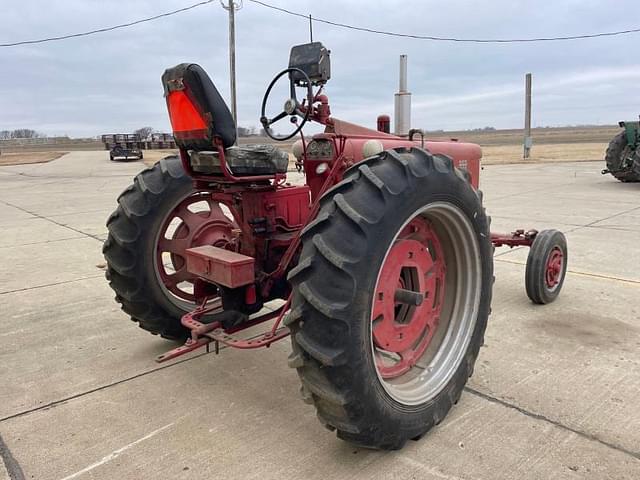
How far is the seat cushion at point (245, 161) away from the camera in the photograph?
8.82 ft

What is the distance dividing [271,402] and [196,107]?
158cm

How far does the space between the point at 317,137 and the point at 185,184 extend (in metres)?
0.97

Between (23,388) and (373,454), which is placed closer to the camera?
(373,454)

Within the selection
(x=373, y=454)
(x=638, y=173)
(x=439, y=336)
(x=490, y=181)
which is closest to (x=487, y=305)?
(x=439, y=336)

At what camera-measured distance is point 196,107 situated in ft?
8.06

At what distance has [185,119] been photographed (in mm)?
2566

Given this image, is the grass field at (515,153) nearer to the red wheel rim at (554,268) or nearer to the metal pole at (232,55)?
the red wheel rim at (554,268)

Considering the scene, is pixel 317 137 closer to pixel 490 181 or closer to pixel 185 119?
pixel 185 119

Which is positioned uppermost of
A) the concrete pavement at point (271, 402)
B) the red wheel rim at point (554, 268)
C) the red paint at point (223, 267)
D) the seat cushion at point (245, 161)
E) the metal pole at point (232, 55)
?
the metal pole at point (232, 55)

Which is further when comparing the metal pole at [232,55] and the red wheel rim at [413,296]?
the metal pole at [232,55]

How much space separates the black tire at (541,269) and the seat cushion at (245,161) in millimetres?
2327

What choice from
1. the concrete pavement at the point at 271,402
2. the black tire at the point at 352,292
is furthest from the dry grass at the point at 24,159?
the black tire at the point at 352,292

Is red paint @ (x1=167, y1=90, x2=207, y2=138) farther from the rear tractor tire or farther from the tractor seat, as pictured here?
the rear tractor tire

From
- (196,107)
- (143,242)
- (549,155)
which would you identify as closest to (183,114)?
(196,107)
